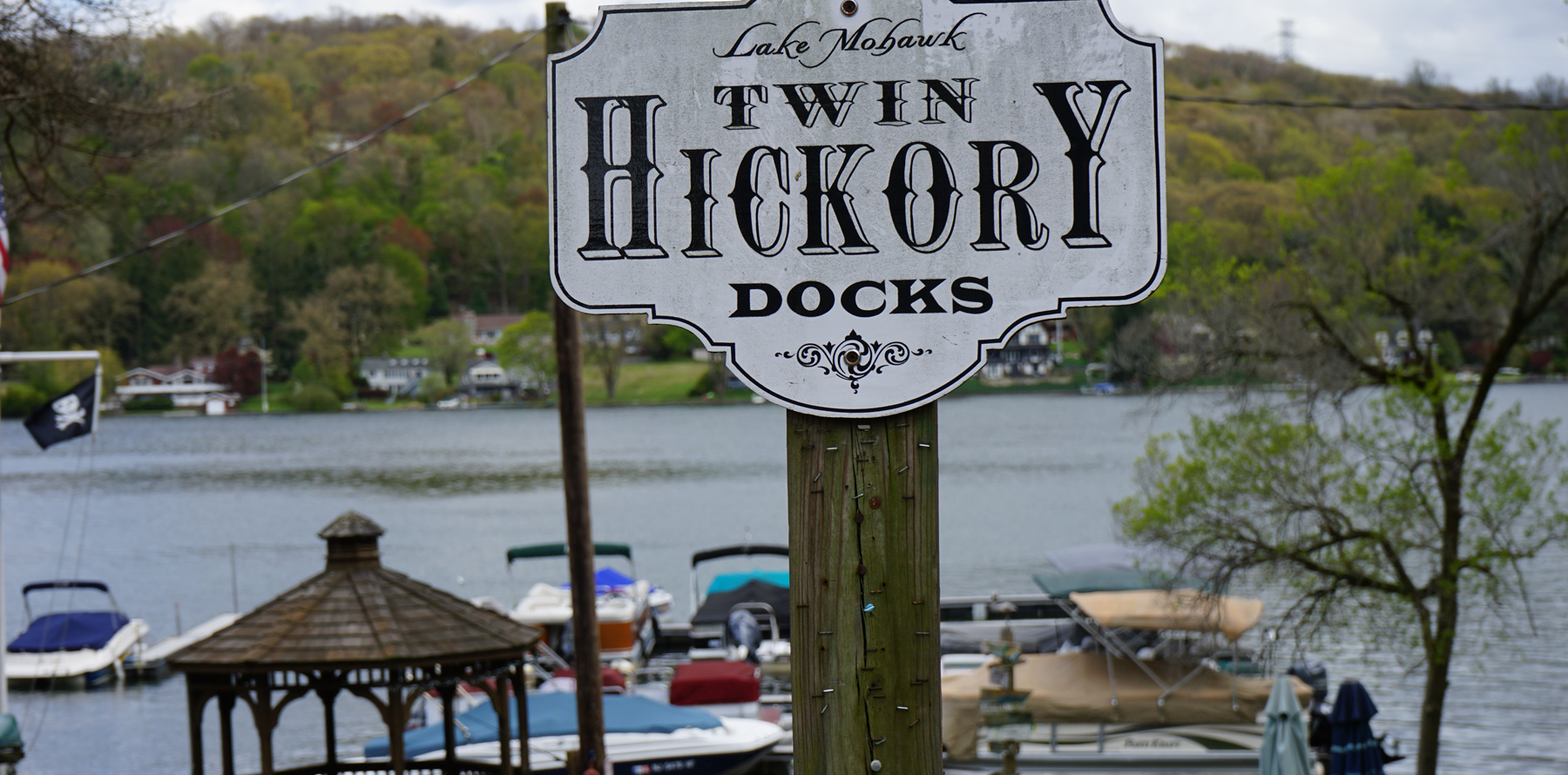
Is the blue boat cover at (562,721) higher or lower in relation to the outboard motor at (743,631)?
higher

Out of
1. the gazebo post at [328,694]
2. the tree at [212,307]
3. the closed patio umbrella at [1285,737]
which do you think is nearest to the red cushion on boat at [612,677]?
the gazebo post at [328,694]

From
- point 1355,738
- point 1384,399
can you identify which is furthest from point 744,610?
point 1384,399

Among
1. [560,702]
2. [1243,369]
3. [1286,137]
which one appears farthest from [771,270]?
[1286,137]

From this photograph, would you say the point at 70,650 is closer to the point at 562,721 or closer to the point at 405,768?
the point at 562,721

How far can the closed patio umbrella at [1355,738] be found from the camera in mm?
16047

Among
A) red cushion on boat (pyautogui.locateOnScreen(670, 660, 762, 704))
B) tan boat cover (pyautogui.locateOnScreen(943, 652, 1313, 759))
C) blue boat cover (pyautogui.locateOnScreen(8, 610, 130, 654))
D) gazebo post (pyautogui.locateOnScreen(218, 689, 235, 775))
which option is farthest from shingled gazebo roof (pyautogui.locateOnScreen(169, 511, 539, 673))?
blue boat cover (pyautogui.locateOnScreen(8, 610, 130, 654))

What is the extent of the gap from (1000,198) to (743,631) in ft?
70.0

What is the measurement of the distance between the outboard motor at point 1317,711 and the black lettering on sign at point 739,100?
15.6 meters

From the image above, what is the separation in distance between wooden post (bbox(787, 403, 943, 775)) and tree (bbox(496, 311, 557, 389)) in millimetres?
126205

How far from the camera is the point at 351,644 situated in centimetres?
1040

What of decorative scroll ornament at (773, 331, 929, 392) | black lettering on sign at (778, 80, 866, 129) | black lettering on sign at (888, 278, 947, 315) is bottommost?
decorative scroll ornament at (773, 331, 929, 392)

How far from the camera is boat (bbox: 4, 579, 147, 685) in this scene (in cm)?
2958

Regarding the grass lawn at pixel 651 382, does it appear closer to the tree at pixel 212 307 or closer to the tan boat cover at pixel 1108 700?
the tree at pixel 212 307

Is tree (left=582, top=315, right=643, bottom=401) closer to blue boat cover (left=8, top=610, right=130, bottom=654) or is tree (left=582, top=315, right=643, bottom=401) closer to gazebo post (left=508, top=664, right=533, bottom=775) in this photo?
blue boat cover (left=8, top=610, right=130, bottom=654)
